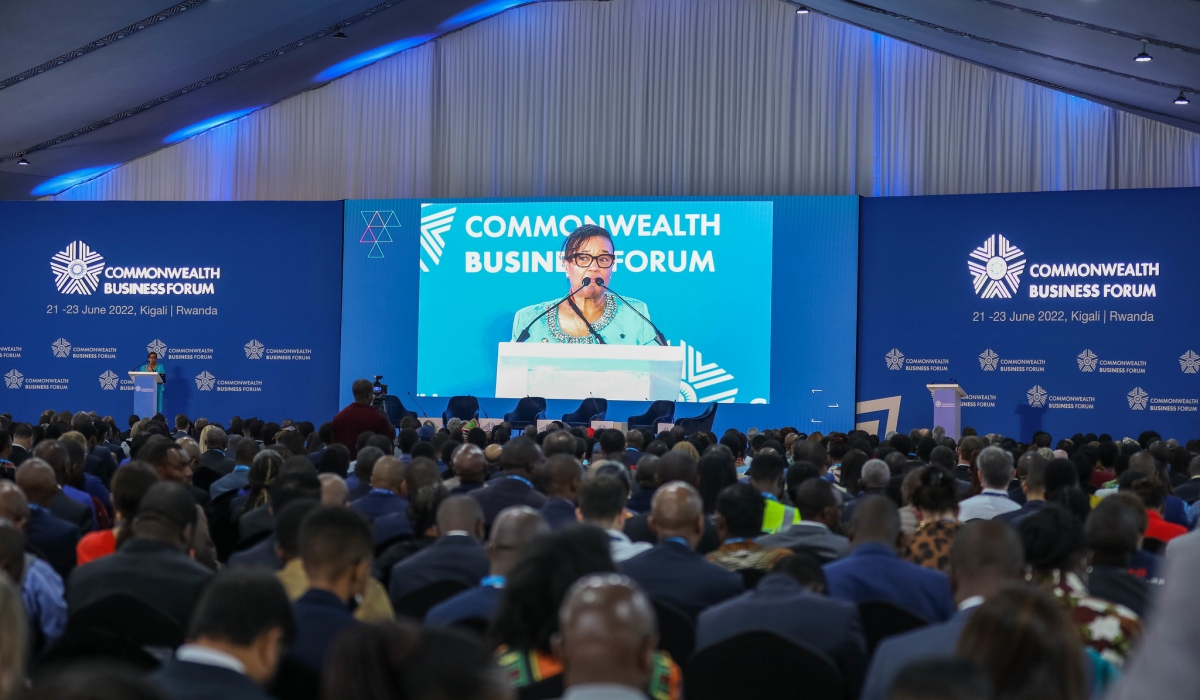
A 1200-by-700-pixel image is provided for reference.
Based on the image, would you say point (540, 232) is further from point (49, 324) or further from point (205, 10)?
point (49, 324)

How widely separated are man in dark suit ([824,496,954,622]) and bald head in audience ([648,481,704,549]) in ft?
1.54

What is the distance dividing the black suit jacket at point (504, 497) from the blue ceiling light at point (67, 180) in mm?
16415

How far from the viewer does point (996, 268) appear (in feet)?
50.1

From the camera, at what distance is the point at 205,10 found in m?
14.4

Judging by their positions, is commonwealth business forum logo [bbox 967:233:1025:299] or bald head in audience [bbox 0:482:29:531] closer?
bald head in audience [bbox 0:482:29:531]

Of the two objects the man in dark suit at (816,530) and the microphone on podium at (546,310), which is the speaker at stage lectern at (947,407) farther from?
the man in dark suit at (816,530)

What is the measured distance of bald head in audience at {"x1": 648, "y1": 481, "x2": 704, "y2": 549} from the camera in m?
3.95

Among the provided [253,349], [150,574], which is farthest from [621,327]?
[150,574]

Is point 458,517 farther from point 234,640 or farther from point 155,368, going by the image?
point 155,368

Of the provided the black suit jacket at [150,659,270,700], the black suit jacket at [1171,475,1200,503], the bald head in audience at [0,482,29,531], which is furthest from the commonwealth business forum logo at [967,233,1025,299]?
the black suit jacket at [150,659,270,700]

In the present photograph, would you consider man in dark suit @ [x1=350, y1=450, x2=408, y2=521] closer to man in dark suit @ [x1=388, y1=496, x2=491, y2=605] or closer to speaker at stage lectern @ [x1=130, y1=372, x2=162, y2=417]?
man in dark suit @ [x1=388, y1=496, x2=491, y2=605]

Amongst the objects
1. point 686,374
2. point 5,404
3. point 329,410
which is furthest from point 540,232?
point 5,404

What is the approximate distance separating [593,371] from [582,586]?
14.1 m

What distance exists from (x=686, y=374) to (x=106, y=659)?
1348 cm
